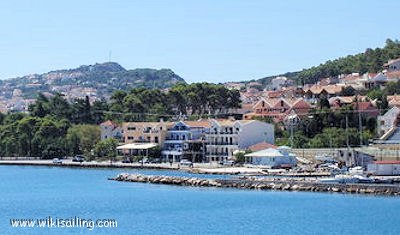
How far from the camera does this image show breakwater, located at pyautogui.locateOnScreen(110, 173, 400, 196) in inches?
1737

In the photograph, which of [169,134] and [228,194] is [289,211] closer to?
[228,194]

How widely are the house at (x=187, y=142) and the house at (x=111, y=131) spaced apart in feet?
29.6

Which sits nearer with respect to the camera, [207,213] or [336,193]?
[207,213]

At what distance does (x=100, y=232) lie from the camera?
33625 millimetres

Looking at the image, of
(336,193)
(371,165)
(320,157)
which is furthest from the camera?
(320,157)

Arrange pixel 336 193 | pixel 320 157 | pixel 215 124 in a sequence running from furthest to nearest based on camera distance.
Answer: pixel 215 124 < pixel 320 157 < pixel 336 193

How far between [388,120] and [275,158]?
11623mm

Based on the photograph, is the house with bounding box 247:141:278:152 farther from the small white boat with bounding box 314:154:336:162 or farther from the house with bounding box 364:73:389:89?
the house with bounding box 364:73:389:89

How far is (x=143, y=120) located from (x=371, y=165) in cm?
4192

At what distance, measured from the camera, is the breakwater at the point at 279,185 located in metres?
44.1

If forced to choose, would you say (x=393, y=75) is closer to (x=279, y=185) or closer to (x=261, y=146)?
(x=261, y=146)

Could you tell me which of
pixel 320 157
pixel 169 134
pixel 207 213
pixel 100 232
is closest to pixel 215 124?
pixel 169 134

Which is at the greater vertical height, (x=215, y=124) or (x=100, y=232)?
(x=215, y=124)

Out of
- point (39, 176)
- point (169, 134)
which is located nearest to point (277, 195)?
point (39, 176)
